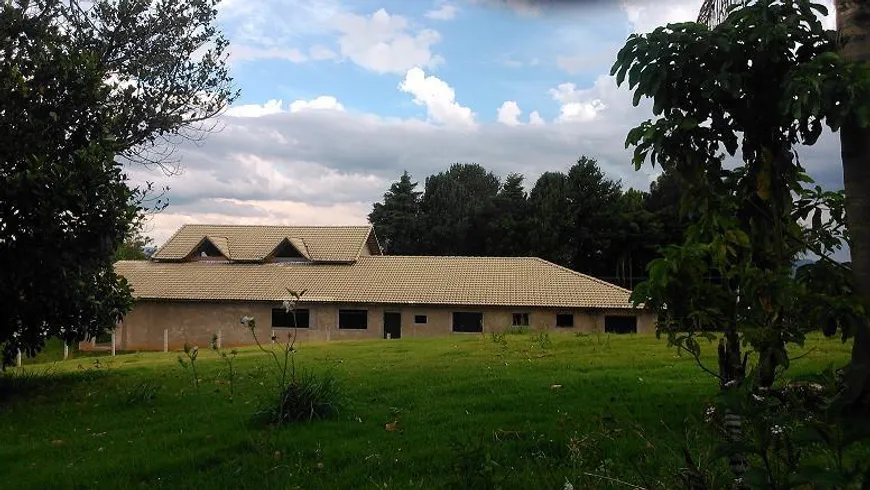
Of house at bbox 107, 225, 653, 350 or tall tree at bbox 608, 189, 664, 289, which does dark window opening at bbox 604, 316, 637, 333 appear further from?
tall tree at bbox 608, 189, 664, 289

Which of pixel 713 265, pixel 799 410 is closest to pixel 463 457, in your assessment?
pixel 713 265

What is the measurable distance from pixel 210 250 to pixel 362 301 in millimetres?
11888

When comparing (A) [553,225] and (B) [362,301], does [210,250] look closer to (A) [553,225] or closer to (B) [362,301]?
(B) [362,301]

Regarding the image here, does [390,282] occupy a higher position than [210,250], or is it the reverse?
[210,250]

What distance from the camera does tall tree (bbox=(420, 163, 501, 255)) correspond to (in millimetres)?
55969

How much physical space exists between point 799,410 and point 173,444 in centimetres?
620

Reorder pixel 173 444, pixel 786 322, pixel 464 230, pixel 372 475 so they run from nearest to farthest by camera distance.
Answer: pixel 786 322, pixel 372 475, pixel 173 444, pixel 464 230

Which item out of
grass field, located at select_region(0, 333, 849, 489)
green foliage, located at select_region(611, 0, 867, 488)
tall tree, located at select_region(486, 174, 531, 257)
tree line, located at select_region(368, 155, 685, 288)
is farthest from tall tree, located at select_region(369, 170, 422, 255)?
green foliage, located at select_region(611, 0, 867, 488)

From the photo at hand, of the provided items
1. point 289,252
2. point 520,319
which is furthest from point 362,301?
point 289,252

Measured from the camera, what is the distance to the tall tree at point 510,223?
51875mm

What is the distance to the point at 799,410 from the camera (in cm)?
271

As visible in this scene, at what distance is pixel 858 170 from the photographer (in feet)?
8.70

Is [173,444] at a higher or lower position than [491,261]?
lower

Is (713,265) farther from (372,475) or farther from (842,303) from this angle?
(372,475)
